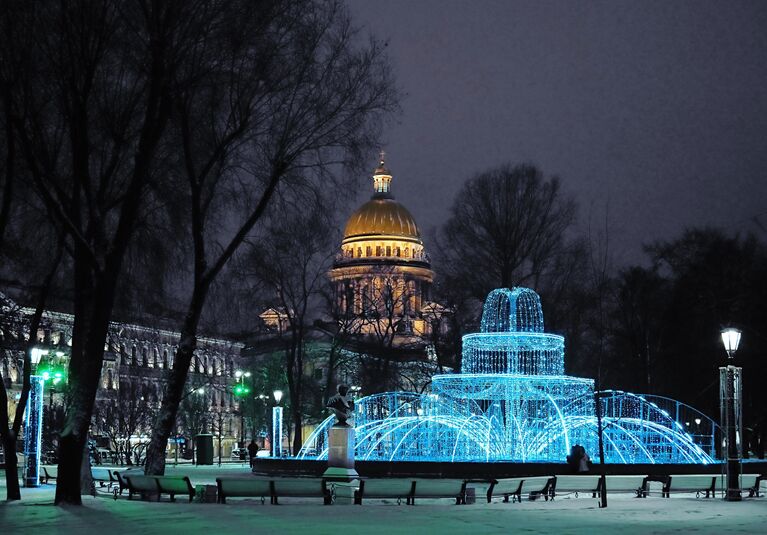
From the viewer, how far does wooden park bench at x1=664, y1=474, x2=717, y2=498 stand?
30609 mm

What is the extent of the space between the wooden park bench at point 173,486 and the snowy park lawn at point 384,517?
32 centimetres

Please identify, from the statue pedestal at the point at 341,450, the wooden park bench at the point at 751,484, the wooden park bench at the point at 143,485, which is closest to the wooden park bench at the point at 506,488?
the statue pedestal at the point at 341,450

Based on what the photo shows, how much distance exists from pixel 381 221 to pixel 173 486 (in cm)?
13587

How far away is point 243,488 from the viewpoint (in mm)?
27438

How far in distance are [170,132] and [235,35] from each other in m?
Result: 4.62

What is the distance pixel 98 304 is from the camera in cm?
2548

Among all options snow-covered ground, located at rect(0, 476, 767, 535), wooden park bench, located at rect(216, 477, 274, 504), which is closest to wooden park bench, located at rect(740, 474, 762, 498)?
snow-covered ground, located at rect(0, 476, 767, 535)

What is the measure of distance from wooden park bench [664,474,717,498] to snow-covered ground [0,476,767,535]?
1.39 meters

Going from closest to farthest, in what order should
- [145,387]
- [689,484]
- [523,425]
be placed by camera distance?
1. [689,484]
2. [523,425]
3. [145,387]

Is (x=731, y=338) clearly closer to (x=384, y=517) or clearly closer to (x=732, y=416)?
(x=732, y=416)

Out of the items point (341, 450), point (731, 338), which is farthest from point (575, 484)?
point (341, 450)

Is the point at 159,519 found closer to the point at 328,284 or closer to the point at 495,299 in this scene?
the point at 495,299

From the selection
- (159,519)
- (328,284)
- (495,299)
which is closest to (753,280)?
(495,299)

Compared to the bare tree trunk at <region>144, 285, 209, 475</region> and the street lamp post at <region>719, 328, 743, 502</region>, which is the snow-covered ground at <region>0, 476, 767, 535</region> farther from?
the bare tree trunk at <region>144, 285, 209, 475</region>
